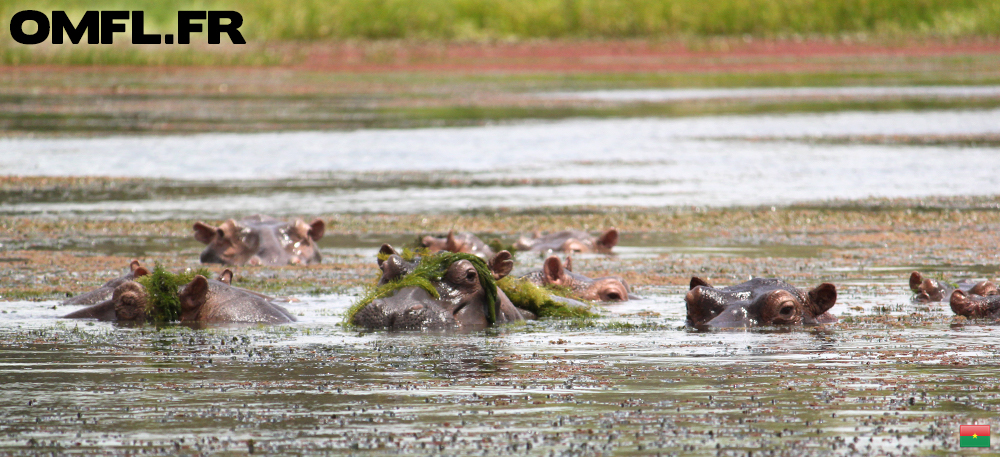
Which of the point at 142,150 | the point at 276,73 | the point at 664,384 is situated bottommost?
the point at 664,384

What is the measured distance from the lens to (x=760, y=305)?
31.9 feet

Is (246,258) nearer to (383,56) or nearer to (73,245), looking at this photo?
(73,245)

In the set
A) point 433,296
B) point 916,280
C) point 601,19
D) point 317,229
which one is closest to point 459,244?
point 317,229

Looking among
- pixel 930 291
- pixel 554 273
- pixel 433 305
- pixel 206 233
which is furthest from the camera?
pixel 206 233

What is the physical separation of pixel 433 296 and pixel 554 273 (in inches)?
70.7

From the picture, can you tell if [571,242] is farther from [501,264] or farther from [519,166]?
[519,166]

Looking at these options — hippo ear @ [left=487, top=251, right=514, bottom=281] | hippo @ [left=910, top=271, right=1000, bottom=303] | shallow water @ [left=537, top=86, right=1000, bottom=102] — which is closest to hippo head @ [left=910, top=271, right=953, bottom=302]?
hippo @ [left=910, top=271, right=1000, bottom=303]

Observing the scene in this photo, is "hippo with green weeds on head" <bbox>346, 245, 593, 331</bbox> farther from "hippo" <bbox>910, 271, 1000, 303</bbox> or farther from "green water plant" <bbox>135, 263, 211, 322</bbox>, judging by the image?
A: "hippo" <bbox>910, 271, 1000, 303</bbox>

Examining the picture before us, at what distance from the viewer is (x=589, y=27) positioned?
57562mm

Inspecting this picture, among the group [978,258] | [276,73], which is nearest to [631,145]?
[978,258]

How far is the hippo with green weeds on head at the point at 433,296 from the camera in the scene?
945 cm

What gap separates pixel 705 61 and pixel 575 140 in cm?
2666

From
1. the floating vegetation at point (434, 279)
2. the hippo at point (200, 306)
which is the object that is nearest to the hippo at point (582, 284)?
the floating vegetation at point (434, 279)

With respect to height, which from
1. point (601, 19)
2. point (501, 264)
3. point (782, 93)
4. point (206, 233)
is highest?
point (601, 19)
